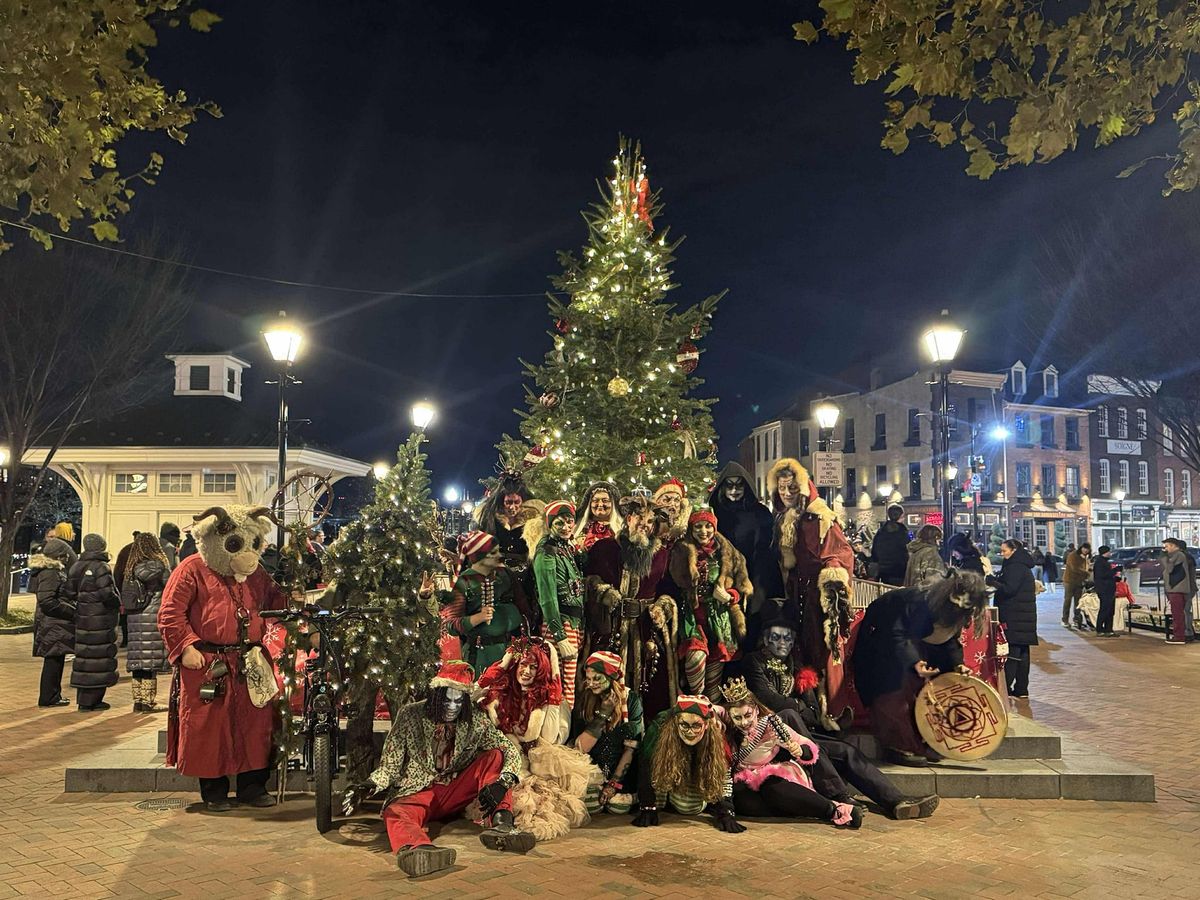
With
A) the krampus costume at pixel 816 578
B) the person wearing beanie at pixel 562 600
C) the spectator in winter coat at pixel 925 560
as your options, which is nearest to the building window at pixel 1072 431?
the spectator in winter coat at pixel 925 560

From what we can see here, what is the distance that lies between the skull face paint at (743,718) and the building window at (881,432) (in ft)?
→ 166

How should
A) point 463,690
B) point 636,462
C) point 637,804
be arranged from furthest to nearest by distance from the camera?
point 636,462 < point 637,804 < point 463,690

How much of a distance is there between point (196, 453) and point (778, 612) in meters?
24.6

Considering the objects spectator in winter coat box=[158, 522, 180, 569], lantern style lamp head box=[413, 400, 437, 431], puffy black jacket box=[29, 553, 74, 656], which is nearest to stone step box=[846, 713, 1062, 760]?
puffy black jacket box=[29, 553, 74, 656]

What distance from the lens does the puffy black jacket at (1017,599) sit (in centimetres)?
1206

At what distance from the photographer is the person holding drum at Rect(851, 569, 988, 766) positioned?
24.1 feet

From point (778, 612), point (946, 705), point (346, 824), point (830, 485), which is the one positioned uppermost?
point (830, 485)

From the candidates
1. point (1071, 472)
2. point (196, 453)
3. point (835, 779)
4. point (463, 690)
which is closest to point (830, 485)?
point (835, 779)

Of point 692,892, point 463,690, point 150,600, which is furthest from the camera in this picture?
point 150,600

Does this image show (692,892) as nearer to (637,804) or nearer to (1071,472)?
(637,804)

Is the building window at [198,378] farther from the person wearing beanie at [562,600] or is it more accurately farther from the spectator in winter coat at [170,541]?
the person wearing beanie at [562,600]

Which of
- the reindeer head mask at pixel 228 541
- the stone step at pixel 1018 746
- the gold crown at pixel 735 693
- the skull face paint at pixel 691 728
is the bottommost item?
the stone step at pixel 1018 746

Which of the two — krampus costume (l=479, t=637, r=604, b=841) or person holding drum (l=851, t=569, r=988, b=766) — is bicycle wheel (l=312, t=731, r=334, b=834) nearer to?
krampus costume (l=479, t=637, r=604, b=841)

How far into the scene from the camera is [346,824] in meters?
6.43
